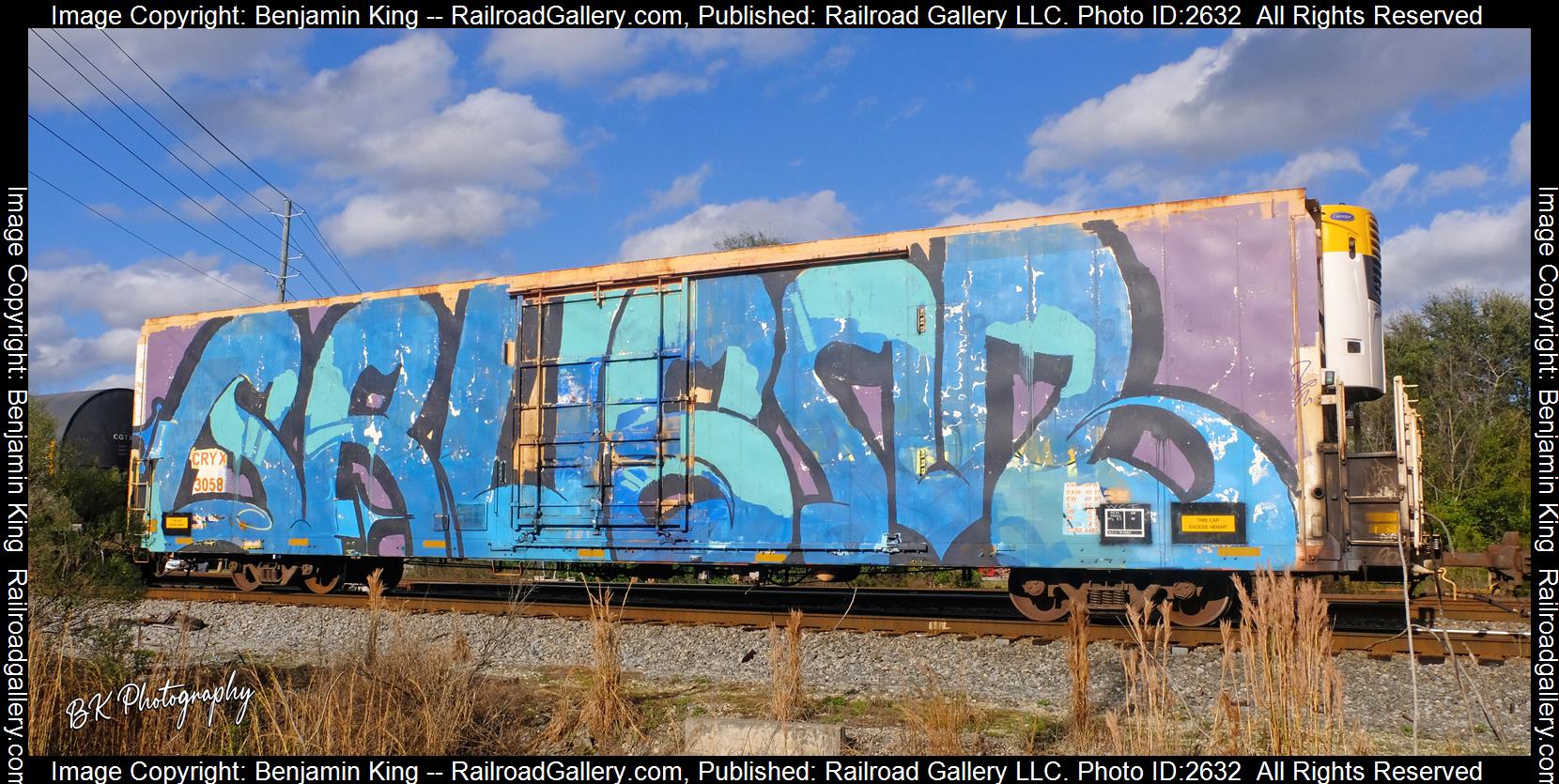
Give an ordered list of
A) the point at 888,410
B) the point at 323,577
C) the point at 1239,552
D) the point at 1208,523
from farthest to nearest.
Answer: the point at 323,577, the point at 888,410, the point at 1208,523, the point at 1239,552

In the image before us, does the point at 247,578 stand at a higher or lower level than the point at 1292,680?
lower

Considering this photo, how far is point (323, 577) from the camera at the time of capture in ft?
42.0

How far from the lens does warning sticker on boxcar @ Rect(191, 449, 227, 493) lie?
12.8m

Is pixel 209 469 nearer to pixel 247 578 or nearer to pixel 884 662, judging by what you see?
pixel 247 578

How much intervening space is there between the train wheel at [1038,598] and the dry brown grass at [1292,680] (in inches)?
184

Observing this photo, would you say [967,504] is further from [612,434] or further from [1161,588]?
[612,434]

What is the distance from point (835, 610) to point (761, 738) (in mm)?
6056

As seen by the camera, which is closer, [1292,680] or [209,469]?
[1292,680]

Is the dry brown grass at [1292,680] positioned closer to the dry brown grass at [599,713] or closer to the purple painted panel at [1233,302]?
the dry brown grass at [599,713]

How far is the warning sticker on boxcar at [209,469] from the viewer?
505 inches

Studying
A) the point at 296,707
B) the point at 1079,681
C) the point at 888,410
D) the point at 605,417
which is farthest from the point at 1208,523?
the point at 296,707

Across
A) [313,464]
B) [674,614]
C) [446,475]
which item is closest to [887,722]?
[674,614]

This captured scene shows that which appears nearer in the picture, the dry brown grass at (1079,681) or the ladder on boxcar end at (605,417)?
the dry brown grass at (1079,681)

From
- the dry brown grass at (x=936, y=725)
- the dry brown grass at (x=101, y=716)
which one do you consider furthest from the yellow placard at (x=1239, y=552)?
the dry brown grass at (x=101, y=716)
